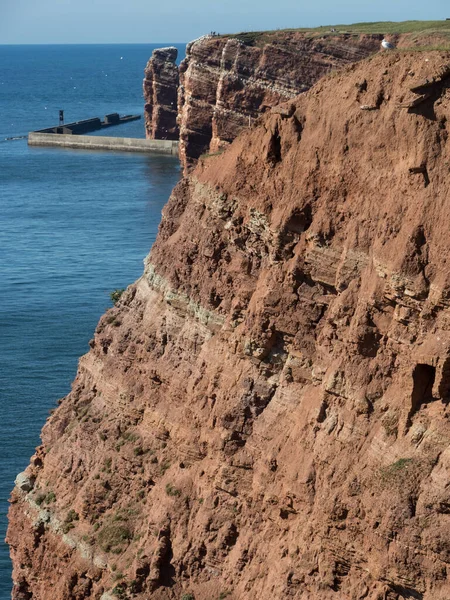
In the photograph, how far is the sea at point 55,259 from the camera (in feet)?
238

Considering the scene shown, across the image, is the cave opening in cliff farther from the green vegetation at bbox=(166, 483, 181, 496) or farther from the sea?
the sea

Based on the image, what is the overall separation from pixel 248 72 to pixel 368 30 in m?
11.7

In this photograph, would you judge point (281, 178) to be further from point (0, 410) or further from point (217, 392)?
point (0, 410)

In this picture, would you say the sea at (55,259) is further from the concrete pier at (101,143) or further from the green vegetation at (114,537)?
the green vegetation at (114,537)

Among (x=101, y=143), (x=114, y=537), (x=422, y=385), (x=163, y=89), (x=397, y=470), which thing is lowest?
(x=101, y=143)

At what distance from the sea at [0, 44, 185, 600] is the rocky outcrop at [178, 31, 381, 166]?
12.0 meters

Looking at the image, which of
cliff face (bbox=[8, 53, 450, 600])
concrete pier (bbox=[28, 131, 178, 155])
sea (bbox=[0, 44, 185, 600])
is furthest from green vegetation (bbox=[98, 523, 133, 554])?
concrete pier (bbox=[28, 131, 178, 155])

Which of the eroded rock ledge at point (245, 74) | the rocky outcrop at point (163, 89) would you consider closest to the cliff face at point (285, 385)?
the eroded rock ledge at point (245, 74)

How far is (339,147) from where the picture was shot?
3672 centimetres

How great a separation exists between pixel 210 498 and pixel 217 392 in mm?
3142

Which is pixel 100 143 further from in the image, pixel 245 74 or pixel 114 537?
pixel 114 537

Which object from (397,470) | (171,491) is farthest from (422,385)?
(171,491)

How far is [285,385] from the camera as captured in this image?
37.3m

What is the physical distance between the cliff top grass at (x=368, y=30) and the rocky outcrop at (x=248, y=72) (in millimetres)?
243
